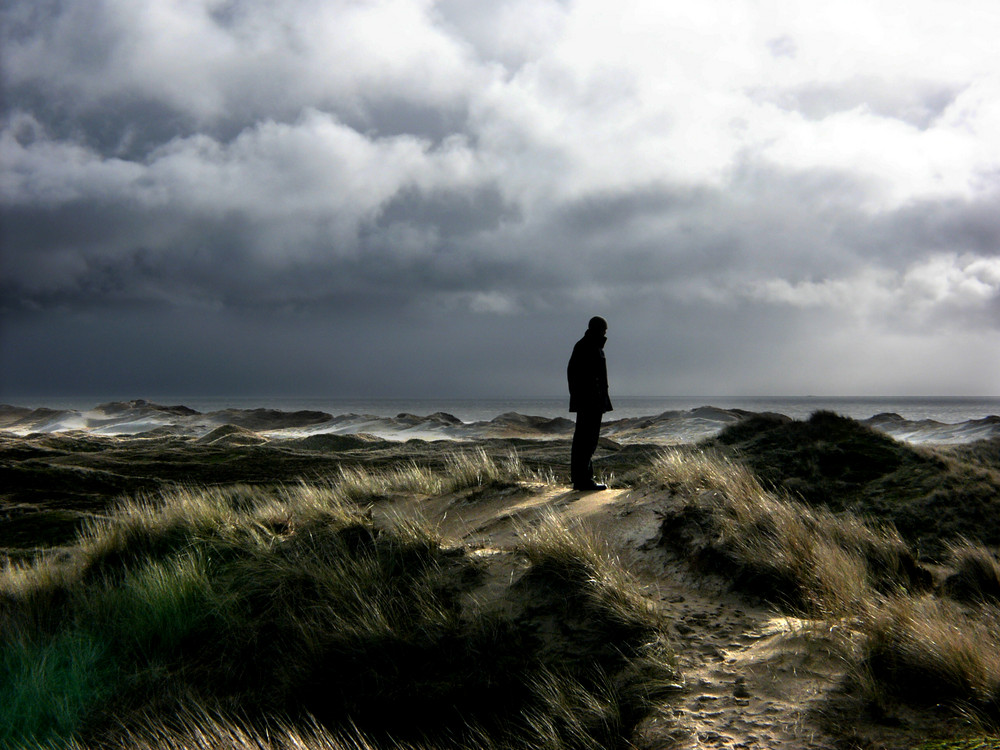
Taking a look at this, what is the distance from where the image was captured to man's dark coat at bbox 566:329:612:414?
9.47 meters

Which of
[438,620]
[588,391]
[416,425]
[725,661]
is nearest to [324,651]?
[438,620]

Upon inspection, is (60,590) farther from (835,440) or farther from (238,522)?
(835,440)

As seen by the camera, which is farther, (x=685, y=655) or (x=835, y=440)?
(x=835, y=440)

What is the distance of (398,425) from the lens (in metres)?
48.8

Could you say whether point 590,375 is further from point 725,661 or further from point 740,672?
point 740,672

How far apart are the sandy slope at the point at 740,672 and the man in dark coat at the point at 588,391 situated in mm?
2315

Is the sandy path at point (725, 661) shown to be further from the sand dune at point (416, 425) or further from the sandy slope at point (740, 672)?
the sand dune at point (416, 425)

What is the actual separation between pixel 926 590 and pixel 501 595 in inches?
163

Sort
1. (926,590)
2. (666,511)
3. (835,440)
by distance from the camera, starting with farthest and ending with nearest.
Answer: (835,440), (666,511), (926,590)

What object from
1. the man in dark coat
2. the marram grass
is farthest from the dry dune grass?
the marram grass

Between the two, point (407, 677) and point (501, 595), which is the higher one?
point (501, 595)

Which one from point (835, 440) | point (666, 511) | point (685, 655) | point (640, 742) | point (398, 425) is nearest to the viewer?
point (640, 742)

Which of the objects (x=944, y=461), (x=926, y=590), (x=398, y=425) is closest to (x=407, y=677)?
(x=926, y=590)

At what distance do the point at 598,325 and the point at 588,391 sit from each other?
969 mm
